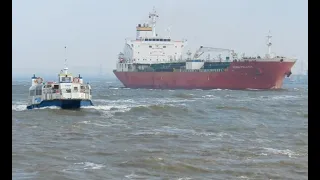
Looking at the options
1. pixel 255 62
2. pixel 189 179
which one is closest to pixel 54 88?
pixel 189 179

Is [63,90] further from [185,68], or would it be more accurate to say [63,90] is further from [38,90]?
[185,68]

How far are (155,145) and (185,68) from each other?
111 feet

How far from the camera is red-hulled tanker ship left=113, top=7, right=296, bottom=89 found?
1661 inches

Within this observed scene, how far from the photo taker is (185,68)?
4728 centimetres

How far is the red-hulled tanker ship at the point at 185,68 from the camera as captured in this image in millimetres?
42188

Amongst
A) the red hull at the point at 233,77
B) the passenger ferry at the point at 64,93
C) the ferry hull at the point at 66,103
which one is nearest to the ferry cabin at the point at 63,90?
the passenger ferry at the point at 64,93

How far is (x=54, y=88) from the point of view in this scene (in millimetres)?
23453

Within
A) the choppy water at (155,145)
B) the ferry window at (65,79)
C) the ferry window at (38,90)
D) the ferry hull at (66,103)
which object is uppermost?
the ferry window at (65,79)

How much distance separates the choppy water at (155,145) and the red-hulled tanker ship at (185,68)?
1757cm

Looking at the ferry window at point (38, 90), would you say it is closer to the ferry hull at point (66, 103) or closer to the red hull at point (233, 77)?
the ferry hull at point (66, 103)

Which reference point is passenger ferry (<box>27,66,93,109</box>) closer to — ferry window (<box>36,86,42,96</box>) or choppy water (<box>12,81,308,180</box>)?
ferry window (<box>36,86,42,96</box>)

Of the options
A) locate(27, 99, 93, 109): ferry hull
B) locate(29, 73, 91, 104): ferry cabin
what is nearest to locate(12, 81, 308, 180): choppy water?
locate(27, 99, 93, 109): ferry hull

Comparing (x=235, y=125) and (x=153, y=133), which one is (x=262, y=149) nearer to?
(x=153, y=133)
